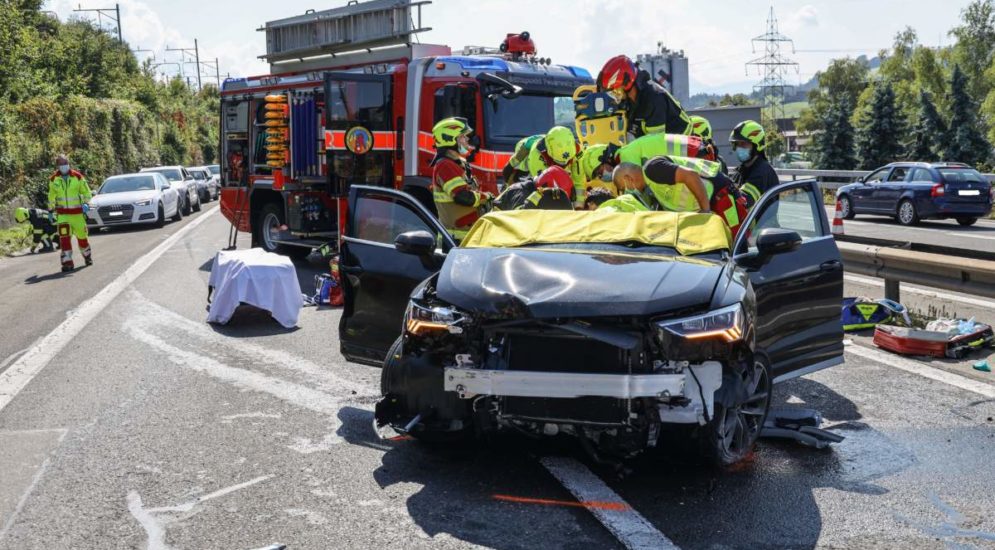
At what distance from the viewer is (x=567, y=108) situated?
14.0m

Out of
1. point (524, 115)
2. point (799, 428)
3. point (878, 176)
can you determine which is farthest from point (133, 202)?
point (799, 428)

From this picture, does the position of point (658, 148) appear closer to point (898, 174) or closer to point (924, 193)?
point (924, 193)

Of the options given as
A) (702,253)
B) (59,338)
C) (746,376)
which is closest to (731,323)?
(746,376)

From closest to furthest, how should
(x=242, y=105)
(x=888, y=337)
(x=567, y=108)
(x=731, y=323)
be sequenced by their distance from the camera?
(x=731, y=323) < (x=888, y=337) < (x=567, y=108) < (x=242, y=105)

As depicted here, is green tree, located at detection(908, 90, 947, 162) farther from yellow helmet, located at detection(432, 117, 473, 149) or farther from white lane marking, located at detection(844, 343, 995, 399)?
yellow helmet, located at detection(432, 117, 473, 149)

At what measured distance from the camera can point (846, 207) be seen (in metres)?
26.0

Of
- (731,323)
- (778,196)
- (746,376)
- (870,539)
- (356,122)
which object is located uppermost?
(356,122)

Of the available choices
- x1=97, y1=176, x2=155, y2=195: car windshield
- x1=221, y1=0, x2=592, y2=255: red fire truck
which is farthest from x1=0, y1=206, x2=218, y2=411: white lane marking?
x1=97, y1=176, x2=155, y2=195: car windshield

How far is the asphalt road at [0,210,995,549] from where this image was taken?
173 inches

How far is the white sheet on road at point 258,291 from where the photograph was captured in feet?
33.1

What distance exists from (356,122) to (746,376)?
390 inches

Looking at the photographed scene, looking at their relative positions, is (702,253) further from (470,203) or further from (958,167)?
(958,167)

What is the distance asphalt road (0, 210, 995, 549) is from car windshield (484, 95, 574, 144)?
5.99 meters

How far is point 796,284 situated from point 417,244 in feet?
7.33
